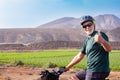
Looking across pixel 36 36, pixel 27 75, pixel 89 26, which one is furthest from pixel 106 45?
pixel 36 36

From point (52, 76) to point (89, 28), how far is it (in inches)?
37.6

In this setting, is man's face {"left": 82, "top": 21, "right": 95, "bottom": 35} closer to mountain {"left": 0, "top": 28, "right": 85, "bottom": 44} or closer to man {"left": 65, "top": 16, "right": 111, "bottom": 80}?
man {"left": 65, "top": 16, "right": 111, "bottom": 80}

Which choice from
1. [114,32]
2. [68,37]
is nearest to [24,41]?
[68,37]

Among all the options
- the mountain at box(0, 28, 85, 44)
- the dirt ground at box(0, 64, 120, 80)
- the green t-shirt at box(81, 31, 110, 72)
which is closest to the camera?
the green t-shirt at box(81, 31, 110, 72)

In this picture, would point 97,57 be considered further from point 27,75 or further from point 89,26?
point 27,75

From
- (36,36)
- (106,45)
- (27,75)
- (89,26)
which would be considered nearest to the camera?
(106,45)

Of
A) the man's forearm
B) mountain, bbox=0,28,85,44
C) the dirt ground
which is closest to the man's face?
the man's forearm

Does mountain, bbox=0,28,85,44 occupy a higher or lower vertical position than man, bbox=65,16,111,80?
higher

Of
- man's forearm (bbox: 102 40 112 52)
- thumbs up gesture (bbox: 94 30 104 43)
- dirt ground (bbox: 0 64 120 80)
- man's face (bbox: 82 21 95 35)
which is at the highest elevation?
man's face (bbox: 82 21 95 35)

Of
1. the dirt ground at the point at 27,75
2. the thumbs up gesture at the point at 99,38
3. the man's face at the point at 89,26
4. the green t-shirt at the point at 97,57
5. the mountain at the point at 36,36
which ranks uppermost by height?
the mountain at the point at 36,36

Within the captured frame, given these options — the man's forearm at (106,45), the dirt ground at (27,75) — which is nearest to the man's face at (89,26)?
the man's forearm at (106,45)

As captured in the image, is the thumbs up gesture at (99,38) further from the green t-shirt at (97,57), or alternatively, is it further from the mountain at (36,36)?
the mountain at (36,36)

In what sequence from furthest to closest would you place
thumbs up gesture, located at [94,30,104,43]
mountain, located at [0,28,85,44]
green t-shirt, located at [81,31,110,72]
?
mountain, located at [0,28,85,44] < green t-shirt, located at [81,31,110,72] < thumbs up gesture, located at [94,30,104,43]

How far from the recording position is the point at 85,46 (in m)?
5.95
